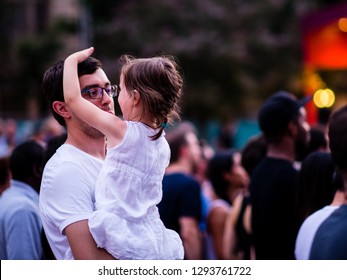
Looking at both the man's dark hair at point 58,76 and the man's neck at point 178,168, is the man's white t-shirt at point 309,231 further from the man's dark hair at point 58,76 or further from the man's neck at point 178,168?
the man's neck at point 178,168

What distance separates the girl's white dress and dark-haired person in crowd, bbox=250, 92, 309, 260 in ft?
6.46

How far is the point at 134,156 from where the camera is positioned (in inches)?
133

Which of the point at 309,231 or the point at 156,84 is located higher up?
the point at 156,84

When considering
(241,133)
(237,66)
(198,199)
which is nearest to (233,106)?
(237,66)

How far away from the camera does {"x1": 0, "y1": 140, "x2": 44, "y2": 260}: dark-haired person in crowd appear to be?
477cm

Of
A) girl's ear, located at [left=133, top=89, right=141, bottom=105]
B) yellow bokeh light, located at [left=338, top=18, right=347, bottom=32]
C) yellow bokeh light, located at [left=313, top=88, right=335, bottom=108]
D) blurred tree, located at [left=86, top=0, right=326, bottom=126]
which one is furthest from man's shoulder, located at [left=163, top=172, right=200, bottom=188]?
blurred tree, located at [left=86, top=0, right=326, bottom=126]

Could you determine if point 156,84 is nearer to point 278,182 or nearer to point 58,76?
point 58,76

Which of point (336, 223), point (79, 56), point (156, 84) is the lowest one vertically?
point (336, 223)

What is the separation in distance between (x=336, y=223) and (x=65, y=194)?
1.18 metres

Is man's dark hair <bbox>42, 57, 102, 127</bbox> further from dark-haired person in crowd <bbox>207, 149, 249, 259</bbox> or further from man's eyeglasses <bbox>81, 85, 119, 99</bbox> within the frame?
dark-haired person in crowd <bbox>207, 149, 249, 259</bbox>

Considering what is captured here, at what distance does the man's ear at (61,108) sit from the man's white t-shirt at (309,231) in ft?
3.97

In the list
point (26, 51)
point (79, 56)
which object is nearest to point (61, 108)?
point (79, 56)
